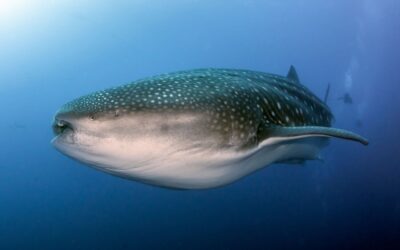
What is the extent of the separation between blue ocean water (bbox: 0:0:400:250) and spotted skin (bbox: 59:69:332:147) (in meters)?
17.8

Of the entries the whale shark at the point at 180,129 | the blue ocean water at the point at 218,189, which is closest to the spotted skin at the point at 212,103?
the whale shark at the point at 180,129

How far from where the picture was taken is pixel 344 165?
108 ft

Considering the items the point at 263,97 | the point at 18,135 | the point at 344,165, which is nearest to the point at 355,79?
the point at 344,165

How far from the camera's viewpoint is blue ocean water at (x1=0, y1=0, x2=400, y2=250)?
23.7 m

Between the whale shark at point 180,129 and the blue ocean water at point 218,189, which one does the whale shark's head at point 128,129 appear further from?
the blue ocean water at point 218,189

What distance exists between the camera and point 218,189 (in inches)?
907

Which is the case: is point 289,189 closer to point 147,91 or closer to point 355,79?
point 355,79

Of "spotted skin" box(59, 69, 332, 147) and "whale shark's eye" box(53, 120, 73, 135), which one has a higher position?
"spotted skin" box(59, 69, 332, 147)

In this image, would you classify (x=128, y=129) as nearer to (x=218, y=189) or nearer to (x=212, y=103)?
(x=212, y=103)

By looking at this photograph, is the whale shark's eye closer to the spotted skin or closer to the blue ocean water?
the spotted skin

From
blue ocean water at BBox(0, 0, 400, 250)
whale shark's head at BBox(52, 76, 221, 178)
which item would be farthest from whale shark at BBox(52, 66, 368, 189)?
blue ocean water at BBox(0, 0, 400, 250)

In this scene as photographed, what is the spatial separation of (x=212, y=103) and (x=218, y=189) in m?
20.4

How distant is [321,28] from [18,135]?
2790 centimetres

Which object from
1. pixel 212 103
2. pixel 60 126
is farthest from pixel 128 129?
pixel 212 103
